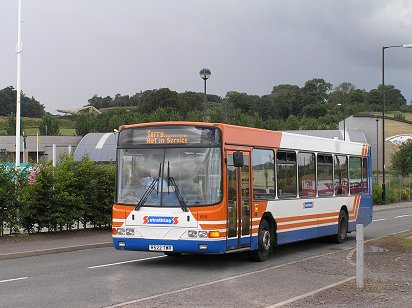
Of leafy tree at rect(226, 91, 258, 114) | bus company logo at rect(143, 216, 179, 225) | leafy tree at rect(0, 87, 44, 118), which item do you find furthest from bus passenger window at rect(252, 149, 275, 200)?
leafy tree at rect(226, 91, 258, 114)

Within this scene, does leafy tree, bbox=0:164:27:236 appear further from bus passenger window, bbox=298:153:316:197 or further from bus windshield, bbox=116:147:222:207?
bus passenger window, bbox=298:153:316:197

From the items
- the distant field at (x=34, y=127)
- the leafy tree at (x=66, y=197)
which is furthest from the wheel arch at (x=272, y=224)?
the distant field at (x=34, y=127)

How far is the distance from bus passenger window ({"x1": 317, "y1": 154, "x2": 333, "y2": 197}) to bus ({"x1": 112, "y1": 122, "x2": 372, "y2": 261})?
2323 millimetres

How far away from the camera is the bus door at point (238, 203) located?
12805mm

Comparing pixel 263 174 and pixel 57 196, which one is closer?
pixel 263 174

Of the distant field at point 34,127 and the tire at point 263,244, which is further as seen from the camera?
the distant field at point 34,127

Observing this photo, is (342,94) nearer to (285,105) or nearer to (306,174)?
(285,105)

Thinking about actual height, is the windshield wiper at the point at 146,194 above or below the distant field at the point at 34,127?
below

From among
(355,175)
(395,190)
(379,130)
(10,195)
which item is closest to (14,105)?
(379,130)

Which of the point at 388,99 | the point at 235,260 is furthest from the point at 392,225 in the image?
the point at 388,99

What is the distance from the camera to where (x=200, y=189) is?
1258 cm

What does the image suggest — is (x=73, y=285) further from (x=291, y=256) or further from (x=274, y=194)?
(x=291, y=256)

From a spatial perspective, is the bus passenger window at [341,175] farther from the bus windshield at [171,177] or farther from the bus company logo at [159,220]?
the bus company logo at [159,220]

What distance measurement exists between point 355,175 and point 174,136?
8.83m
